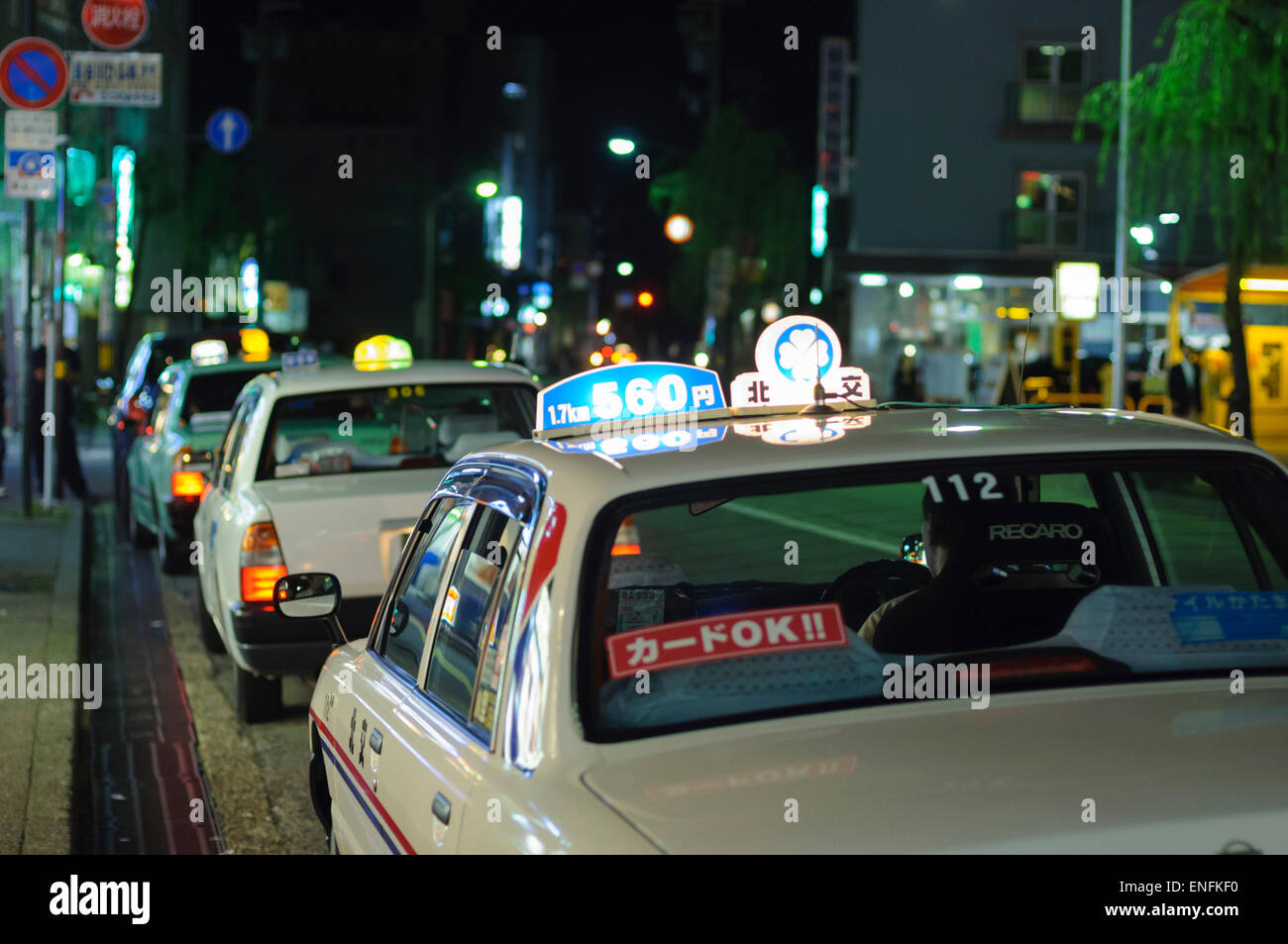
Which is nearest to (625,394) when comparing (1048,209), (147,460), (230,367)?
(230,367)

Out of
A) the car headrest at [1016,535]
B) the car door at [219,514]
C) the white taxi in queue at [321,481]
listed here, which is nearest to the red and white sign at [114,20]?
the white taxi in queue at [321,481]

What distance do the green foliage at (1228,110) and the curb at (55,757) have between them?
56.9 feet

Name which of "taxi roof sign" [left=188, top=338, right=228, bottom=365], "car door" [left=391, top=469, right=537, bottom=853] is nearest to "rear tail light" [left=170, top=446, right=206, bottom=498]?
"taxi roof sign" [left=188, top=338, right=228, bottom=365]

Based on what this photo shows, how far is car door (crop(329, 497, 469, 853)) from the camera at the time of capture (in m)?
3.27

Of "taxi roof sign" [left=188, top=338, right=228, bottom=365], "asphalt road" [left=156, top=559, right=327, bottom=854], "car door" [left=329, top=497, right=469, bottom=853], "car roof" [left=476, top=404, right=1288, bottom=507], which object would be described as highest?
"taxi roof sign" [left=188, top=338, right=228, bottom=365]

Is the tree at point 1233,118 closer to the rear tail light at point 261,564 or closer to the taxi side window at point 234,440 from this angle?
the taxi side window at point 234,440

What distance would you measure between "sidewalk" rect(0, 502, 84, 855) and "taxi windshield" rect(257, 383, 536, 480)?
65.1 inches

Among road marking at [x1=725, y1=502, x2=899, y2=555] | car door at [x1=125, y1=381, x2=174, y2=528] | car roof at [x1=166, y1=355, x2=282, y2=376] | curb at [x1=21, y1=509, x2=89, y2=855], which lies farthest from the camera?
road marking at [x1=725, y1=502, x2=899, y2=555]

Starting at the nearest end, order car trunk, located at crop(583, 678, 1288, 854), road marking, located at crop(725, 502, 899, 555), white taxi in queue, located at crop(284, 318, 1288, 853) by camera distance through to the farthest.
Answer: car trunk, located at crop(583, 678, 1288, 854)
white taxi in queue, located at crop(284, 318, 1288, 853)
road marking, located at crop(725, 502, 899, 555)

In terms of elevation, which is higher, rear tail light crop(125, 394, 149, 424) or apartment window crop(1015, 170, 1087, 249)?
apartment window crop(1015, 170, 1087, 249)

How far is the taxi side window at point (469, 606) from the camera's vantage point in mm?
3230

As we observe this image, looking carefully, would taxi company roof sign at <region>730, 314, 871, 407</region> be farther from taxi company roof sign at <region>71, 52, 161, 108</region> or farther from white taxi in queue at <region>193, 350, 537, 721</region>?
taxi company roof sign at <region>71, 52, 161, 108</region>

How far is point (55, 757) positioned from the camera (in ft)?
23.4
